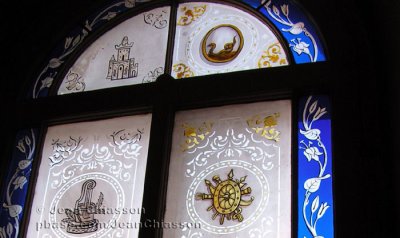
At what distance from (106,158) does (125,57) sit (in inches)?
20.8

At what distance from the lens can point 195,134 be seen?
9.99 feet

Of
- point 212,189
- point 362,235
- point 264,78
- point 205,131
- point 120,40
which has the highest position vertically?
point 120,40

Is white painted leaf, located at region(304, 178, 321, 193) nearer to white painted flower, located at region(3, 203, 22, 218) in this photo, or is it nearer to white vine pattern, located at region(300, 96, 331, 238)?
white vine pattern, located at region(300, 96, 331, 238)

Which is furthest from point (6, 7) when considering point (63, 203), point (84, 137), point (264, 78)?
point (264, 78)

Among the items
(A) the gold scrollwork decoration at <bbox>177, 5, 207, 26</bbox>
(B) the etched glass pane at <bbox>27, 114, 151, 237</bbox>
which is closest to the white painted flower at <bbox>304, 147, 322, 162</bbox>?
(B) the etched glass pane at <bbox>27, 114, 151, 237</bbox>

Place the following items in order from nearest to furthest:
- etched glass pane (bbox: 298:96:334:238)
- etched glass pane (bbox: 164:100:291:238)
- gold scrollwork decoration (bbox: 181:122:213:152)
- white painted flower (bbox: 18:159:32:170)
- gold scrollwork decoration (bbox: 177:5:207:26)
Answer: etched glass pane (bbox: 298:96:334:238), etched glass pane (bbox: 164:100:291:238), gold scrollwork decoration (bbox: 181:122:213:152), white painted flower (bbox: 18:159:32:170), gold scrollwork decoration (bbox: 177:5:207:26)

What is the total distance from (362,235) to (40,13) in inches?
78.6

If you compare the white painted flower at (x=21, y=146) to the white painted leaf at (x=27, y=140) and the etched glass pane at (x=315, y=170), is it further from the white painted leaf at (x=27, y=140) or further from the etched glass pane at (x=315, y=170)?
the etched glass pane at (x=315, y=170)

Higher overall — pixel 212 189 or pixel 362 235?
pixel 212 189

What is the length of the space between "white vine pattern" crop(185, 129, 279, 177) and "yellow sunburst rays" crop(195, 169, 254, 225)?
0.31 ft

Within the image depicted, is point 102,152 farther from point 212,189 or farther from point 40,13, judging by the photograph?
point 40,13

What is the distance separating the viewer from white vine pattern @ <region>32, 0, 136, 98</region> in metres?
3.48

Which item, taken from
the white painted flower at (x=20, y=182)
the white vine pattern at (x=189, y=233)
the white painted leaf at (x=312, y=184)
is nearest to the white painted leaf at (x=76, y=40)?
the white painted flower at (x=20, y=182)

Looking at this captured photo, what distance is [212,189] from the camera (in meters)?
2.88
